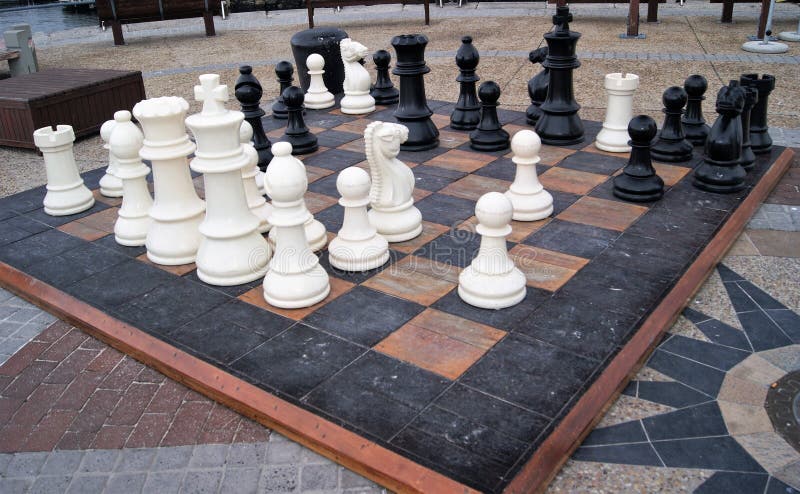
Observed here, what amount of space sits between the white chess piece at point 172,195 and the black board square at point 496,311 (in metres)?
1.45

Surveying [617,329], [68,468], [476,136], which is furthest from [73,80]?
[617,329]

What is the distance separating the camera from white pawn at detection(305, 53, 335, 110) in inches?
267

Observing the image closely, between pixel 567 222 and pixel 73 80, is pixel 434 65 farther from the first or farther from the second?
pixel 567 222

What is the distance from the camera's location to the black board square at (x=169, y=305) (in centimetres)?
333

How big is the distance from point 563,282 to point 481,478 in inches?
55.1

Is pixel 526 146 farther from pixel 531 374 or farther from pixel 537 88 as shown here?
pixel 537 88

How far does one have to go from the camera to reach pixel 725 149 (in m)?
4.41

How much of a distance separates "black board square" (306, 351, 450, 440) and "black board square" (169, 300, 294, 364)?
477 millimetres

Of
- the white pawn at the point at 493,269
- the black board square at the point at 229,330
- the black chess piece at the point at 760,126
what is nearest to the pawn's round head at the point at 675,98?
the black chess piece at the point at 760,126

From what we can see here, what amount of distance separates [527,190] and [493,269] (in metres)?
1.02

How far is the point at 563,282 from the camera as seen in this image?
3.48 m

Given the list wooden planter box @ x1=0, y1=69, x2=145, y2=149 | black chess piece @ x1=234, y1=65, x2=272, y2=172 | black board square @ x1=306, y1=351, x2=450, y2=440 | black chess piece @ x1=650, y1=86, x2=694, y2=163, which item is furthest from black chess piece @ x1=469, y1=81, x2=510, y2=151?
wooden planter box @ x1=0, y1=69, x2=145, y2=149

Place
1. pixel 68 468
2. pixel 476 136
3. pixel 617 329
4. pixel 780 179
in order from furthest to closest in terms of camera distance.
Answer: pixel 476 136 → pixel 780 179 → pixel 617 329 → pixel 68 468

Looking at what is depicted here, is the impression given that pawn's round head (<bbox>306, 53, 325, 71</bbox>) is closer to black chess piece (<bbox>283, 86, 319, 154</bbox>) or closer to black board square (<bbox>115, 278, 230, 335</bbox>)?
black chess piece (<bbox>283, 86, 319, 154</bbox>)
